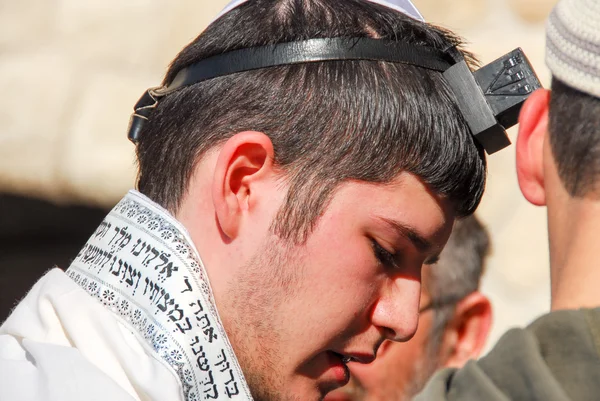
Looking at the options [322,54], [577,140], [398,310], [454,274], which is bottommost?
[454,274]

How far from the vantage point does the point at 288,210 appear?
6.49ft

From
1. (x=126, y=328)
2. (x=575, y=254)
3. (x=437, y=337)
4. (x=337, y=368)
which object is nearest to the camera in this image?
(x=575, y=254)

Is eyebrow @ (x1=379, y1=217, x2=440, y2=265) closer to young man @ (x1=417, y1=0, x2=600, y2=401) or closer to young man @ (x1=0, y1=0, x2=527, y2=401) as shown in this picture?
young man @ (x1=0, y1=0, x2=527, y2=401)

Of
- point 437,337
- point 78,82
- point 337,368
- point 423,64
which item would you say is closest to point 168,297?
point 337,368

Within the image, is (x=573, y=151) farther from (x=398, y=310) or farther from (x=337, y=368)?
(x=337, y=368)

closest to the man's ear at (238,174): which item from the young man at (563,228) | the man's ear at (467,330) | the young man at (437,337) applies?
the young man at (563,228)

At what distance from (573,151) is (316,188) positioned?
2.58 feet

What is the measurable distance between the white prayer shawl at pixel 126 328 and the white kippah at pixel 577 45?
3.00ft

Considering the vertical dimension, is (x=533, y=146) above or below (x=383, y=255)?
above

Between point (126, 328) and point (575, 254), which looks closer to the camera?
point (575, 254)

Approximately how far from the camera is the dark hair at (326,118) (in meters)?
2.02

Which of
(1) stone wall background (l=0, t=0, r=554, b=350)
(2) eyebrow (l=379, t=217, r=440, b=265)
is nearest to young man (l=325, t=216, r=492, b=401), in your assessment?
(2) eyebrow (l=379, t=217, r=440, b=265)

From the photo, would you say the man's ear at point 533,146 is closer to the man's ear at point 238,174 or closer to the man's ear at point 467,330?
the man's ear at point 238,174

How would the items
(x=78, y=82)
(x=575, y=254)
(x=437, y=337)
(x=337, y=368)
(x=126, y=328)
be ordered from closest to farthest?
1. (x=575, y=254)
2. (x=126, y=328)
3. (x=337, y=368)
4. (x=437, y=337)
5. (x=78, y=82)
